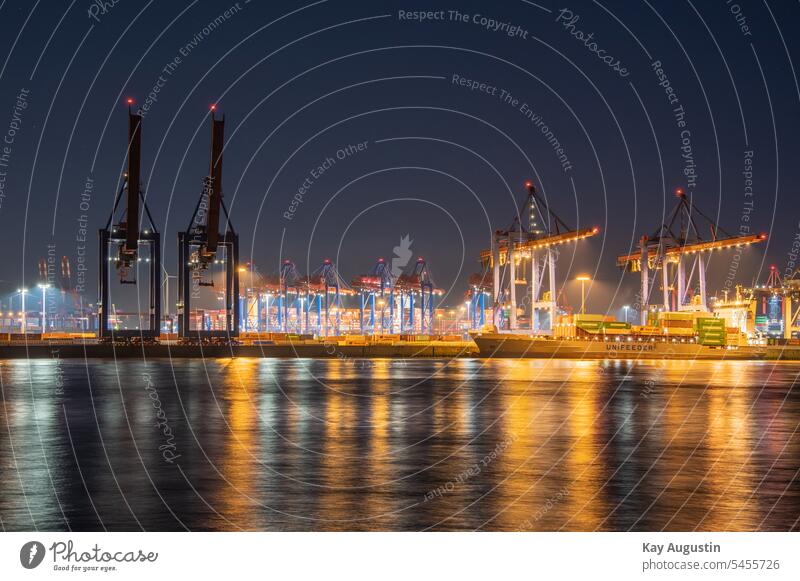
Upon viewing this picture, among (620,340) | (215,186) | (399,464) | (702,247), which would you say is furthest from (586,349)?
(399,464)

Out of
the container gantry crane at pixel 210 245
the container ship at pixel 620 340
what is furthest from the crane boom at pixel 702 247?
the container gantry crane at pixel 210 245

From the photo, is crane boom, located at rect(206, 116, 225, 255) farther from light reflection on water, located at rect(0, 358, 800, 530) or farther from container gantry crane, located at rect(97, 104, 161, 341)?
light reflection on water, located at rect(0, 358, 800, 530)

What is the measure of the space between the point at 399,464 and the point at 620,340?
106987 mm

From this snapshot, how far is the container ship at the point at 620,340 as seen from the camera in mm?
121812

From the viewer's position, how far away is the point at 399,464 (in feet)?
65.2

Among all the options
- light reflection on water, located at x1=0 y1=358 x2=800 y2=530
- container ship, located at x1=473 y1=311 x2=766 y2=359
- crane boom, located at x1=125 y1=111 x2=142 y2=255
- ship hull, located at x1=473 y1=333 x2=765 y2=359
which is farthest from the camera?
container ship, located at x1=473 y1=311 x2=766 y2=359

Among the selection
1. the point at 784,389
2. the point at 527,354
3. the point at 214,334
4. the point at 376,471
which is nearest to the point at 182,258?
the point at 214,334

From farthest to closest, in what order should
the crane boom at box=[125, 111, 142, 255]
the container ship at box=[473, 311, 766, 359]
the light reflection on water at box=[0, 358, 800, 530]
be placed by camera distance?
the container ship at box=[473, 311, 766, 359] → the crane boom at box=[125, 111, 142, 255] → the light reflection on water at box=[0, 358, 800, 530]

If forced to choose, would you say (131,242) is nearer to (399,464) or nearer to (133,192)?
(133,192)

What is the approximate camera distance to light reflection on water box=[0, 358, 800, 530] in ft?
46.5

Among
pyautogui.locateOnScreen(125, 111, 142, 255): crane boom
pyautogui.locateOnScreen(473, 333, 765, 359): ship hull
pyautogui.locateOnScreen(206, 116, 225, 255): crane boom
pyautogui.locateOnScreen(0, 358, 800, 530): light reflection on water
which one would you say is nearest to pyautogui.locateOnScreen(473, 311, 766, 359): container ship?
pyautogui.locateOnScreen(473, 333, 765, 359): ship hull

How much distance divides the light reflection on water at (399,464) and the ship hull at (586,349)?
265 ft

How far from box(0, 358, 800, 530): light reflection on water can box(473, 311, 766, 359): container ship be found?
3212 inches

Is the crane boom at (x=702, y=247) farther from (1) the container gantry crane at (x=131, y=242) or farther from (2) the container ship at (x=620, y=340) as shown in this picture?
(1) the container gantry crane at (x=131, y=242)
